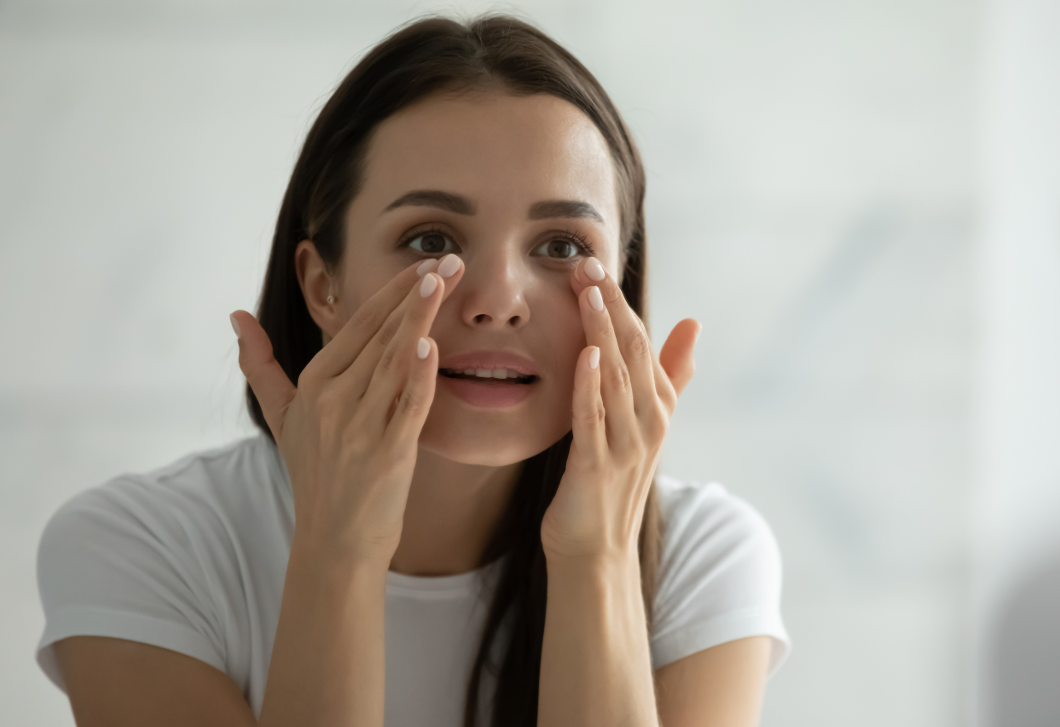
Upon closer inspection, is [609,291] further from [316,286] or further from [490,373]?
[316,286]

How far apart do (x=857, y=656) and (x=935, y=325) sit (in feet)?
2.84

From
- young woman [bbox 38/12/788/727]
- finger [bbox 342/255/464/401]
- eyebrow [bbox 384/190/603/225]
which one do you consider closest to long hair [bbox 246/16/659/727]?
young woman [bbox 38/12/788/727]

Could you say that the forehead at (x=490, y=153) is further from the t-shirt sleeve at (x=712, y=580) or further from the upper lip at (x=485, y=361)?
the t-shirt sleeve at (x=712, y=580)

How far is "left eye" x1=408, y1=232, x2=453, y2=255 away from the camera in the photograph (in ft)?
3.03

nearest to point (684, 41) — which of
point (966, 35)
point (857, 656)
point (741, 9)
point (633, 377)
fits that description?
point (741, 9)

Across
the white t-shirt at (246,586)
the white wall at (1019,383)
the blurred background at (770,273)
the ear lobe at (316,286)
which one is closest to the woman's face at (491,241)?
the ear lobe at (316,286)

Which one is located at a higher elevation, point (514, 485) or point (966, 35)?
point (966, 35)

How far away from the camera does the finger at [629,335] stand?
0.90 m

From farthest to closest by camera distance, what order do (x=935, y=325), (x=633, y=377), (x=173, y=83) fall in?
(x=935, y=325)
(x=173, y=83)
(x=633, y=377)

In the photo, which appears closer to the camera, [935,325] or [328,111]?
[328,111]

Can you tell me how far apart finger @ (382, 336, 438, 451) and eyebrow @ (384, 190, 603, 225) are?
168 mm

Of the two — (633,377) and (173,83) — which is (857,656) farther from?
(173,83)

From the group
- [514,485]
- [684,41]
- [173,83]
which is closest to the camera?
[514,485]

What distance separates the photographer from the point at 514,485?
120 cm
